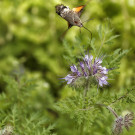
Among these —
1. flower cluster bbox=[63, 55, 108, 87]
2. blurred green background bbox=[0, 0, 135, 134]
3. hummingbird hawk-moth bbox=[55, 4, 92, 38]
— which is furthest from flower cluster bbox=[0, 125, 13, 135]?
blurred green background bbox=[0, 0, 135, 134]

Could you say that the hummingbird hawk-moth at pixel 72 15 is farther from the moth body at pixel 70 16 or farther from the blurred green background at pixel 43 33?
the blurred green background at pixel 43 33

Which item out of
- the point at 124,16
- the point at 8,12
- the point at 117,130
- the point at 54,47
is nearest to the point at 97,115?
the point at 117,130

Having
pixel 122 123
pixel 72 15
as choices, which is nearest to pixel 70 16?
pixel 72 15

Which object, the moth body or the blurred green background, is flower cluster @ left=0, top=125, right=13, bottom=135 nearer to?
the moth body

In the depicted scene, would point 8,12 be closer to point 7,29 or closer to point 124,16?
point 7,29

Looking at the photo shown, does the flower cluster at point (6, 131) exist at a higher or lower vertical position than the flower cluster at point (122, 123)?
lower

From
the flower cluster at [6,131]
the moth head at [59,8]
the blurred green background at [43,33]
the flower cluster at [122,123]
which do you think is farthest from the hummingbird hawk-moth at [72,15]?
the blurred green background at [43,33]

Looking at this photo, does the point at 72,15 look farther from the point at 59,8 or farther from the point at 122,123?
the point at 122,123

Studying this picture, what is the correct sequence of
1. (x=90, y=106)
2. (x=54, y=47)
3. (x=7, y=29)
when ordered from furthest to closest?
(x=7, y=29) → (x=54, y=47) → (x=90, y=106)
